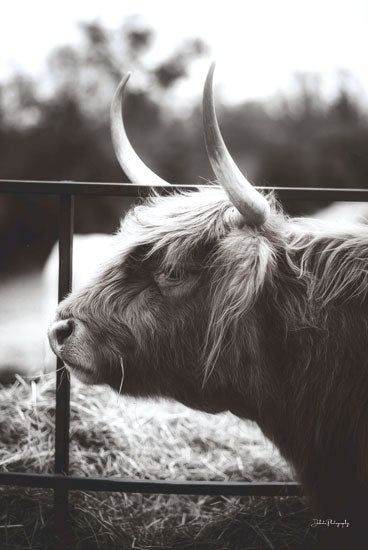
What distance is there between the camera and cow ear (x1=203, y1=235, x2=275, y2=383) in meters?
1.79

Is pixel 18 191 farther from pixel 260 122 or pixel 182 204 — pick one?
pixel 260 122

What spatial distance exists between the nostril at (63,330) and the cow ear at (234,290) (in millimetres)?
436

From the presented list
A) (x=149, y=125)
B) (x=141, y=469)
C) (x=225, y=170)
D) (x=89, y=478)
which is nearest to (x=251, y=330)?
(x=225, y=170)

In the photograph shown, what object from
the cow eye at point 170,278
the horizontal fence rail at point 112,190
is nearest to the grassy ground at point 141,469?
the cow eye at point 170,278

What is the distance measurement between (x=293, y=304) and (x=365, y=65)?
307 inches

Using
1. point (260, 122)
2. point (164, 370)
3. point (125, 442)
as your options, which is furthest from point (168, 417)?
point (260, 122)

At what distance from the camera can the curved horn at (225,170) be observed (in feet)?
5.33

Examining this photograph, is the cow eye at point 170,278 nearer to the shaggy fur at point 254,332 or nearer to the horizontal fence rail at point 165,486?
the shaggy fur at point 254,332

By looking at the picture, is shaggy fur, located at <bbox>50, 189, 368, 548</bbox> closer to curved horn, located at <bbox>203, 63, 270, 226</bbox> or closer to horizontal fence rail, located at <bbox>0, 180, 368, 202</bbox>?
curved horn, located at <bbox>203, 63, 270, 226</bbox>

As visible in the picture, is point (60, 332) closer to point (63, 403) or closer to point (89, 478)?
point (63, 403)

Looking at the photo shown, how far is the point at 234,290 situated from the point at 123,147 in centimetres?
73

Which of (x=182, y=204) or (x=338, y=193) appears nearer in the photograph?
(x=182, y=204)

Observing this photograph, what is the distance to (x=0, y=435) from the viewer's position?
281 centimetres

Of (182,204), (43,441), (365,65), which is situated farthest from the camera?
(365,65)
